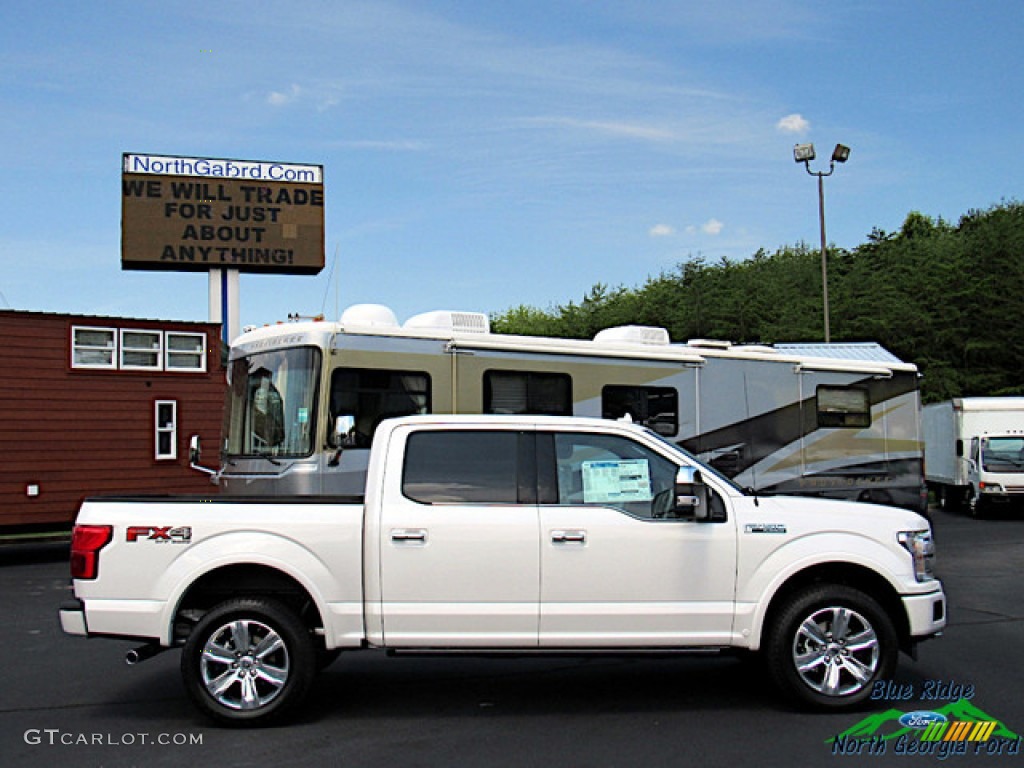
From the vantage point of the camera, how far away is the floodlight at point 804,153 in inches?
1094

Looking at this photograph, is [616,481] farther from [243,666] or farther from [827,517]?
[243,666]

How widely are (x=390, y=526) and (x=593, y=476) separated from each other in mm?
1301

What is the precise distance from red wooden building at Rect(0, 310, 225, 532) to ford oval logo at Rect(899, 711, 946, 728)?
1256 centimetres

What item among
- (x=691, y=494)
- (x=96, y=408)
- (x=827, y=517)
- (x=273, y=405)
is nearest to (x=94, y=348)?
(x=96, y=408)

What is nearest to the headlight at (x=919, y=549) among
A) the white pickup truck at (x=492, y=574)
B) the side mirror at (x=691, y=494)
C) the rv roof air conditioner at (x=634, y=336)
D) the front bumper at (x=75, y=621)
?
the white pickup truck at (x=492, y=574)

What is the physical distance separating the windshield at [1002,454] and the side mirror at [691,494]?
56.3 ft

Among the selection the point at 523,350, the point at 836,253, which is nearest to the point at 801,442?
the point at 523,350

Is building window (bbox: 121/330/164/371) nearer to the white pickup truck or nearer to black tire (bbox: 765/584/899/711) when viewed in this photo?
the white pickup truck

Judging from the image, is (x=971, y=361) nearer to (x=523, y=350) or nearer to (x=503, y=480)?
(x=523, y=350)

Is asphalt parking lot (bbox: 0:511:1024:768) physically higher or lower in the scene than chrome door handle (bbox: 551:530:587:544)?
lower

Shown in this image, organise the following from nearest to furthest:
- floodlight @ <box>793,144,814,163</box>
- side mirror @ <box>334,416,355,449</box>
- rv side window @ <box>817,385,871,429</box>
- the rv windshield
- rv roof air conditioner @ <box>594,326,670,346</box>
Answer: side mirror @ <box>334,416,355,449</box>, the rv windshield, rv roof air conditioner @ <box>594,326,670,346</box>, rv side window @ <box>817,385,871,429</box>, floodlight @ <box>793,144,814,163</box>

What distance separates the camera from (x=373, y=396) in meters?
10.7

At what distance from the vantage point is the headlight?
6309 mm

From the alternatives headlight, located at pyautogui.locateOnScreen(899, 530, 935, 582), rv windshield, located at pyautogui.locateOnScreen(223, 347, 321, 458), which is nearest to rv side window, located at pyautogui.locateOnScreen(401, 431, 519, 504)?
headlight, located at pyautogui.locateOnScreen(899, 530, 935, 582)
